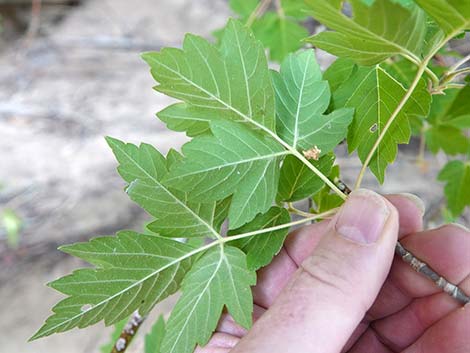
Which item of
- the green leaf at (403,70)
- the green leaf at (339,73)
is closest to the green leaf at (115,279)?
the green leaf at (339,73)

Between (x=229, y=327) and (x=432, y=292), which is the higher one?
(x=432, y=292)

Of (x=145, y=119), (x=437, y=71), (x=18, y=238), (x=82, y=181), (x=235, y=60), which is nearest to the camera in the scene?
(x=235, y=60)

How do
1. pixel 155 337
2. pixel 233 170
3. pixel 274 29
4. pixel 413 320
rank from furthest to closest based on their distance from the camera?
pixel 274 29 < pixel 155 337 < pixel 413 320 < pixel 233 170

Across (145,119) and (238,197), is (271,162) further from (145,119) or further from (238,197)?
(145,119)

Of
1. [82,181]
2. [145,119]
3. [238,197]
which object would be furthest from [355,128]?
[145,119]

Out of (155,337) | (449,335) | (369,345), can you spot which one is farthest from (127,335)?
(449,335)

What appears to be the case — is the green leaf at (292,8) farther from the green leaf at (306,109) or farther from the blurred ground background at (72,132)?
the blurred ground background at (72,132)

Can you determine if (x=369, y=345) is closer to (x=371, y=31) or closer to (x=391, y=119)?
(x=391, y=119)
